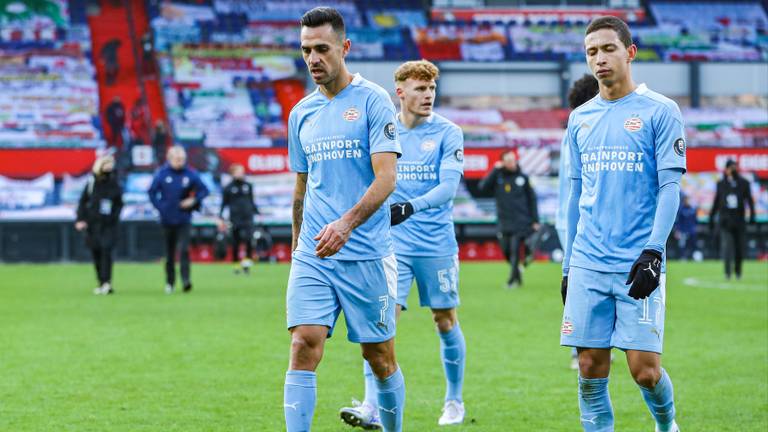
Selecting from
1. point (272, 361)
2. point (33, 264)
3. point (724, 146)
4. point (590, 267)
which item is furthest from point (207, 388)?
point (724, 146)

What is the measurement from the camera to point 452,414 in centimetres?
766

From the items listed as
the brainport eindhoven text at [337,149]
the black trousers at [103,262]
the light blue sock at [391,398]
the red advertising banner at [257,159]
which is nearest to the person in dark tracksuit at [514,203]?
the black trousers at [103,262]

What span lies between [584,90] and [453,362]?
7.45ft

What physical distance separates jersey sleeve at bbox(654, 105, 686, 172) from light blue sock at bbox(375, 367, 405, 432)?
1.67 metres

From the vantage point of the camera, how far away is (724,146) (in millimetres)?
35688

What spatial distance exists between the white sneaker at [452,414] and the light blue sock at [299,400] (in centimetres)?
212

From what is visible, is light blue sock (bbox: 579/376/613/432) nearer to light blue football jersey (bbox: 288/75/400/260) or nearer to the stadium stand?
light blue football jersey (bbox: 288/75/400/260)

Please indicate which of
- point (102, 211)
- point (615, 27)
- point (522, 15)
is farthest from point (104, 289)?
point (522, 15)

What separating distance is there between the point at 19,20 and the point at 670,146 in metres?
37.3

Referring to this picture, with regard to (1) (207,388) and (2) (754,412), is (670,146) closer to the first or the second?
(2) (754,412)

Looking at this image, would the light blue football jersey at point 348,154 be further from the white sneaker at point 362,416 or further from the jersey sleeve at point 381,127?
the white sneaker at point 362,416

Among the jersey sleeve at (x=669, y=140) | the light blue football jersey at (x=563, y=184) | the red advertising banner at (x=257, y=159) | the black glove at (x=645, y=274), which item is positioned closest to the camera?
the black glove at (x=645, y=274)

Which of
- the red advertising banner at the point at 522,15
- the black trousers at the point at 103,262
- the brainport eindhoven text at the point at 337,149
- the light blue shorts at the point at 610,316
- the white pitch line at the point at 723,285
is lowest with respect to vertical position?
the white pitch line at the point at 723,285

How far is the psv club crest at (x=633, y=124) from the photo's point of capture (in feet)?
18.7
